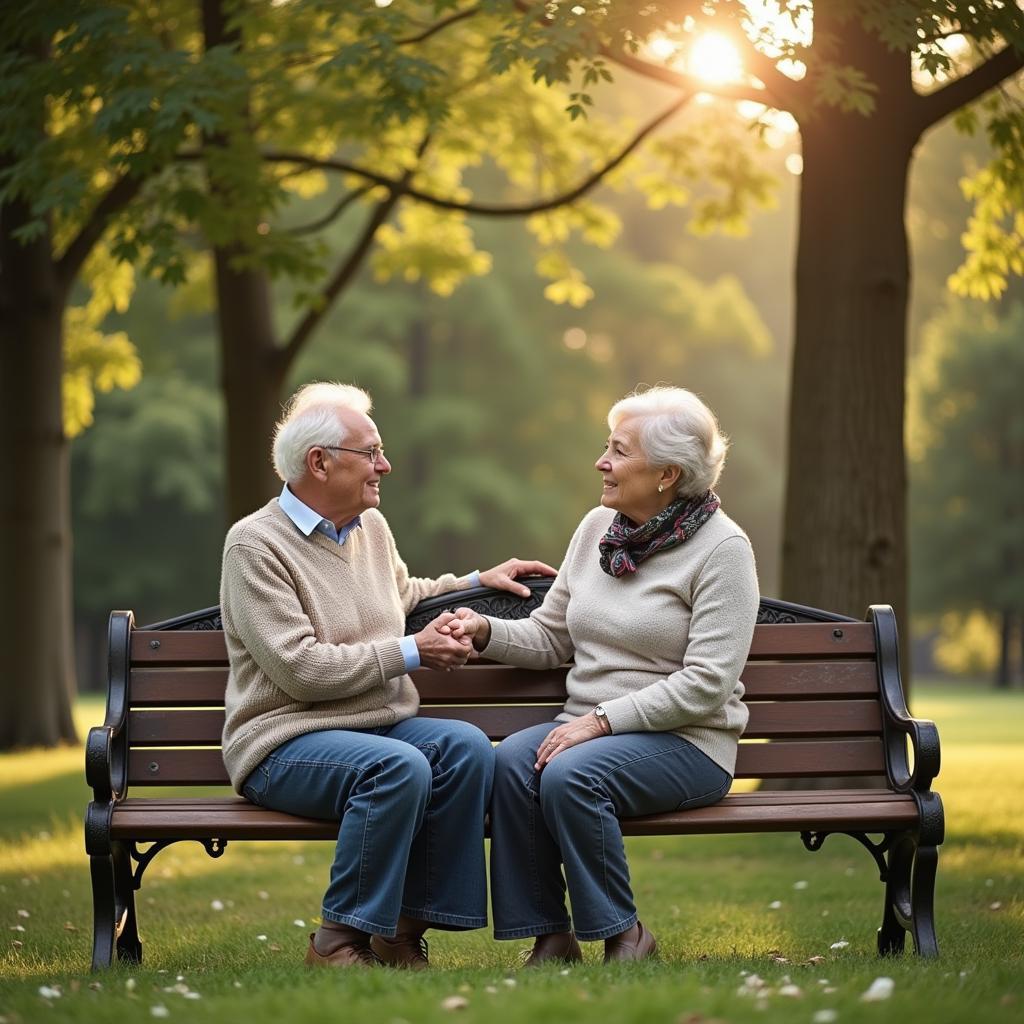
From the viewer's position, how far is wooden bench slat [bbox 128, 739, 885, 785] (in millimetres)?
5051

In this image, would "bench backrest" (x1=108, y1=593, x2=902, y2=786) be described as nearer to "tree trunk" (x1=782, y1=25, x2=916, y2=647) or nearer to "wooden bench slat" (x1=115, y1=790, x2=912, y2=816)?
"wooden bench slat" (x1=115, y1=790, x2=912, y2=816)

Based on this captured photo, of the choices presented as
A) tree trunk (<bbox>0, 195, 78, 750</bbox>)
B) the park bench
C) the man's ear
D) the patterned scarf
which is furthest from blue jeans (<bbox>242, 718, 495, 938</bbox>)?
tree trunk (<bbox>0, 195, 78, 750</bbox>)

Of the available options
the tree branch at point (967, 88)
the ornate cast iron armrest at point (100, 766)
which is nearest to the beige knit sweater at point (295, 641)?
the ornate cast iron armrest at point (100, 766)

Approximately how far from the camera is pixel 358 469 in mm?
4867

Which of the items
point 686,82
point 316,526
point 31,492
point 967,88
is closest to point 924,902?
point 316,526

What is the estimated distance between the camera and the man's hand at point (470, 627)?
497cm

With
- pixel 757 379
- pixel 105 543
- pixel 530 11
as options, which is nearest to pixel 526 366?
pixel 757 379

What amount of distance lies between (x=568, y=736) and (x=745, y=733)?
0.72 meters

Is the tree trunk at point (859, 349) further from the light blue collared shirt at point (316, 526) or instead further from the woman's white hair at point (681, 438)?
the light blue collared shirt at point (316, 526)

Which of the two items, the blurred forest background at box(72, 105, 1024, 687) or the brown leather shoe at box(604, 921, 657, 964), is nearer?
the brown leather shoe at box(604, 921, 657, 964)

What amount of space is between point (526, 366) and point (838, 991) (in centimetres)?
2933

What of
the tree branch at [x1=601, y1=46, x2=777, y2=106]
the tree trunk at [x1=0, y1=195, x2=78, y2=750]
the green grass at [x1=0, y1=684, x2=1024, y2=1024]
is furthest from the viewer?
the tree trunk at [x1=0, y1=195, x2=78, y2=750]

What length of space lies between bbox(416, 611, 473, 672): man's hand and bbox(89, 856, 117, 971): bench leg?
3.62 feet

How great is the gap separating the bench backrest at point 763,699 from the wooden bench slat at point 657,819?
300mm
